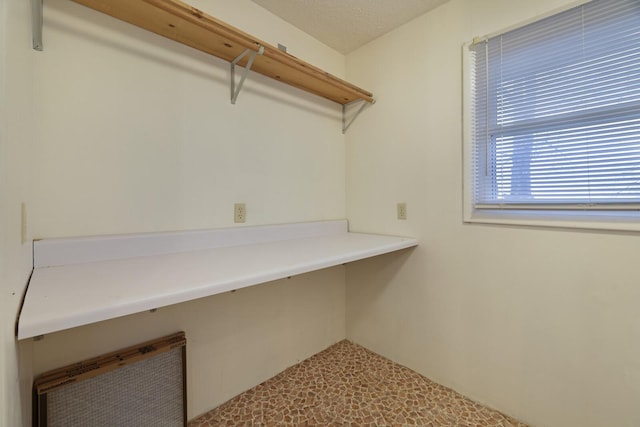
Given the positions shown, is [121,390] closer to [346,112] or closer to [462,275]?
[462,275]

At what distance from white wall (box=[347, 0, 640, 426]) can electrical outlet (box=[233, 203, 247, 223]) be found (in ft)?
2.89

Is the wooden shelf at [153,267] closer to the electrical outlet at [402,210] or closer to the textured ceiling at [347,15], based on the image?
the electrical outlet at [402,210]

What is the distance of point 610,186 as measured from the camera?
1119mm

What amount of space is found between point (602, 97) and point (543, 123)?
20 cm

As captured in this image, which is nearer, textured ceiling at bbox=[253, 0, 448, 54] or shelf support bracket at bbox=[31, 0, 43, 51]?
shelf support bracket at bbox=[31, 0, 43, 51]

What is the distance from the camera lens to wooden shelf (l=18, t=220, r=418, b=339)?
65cm

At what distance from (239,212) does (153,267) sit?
1.89ft

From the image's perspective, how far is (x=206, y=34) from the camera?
3.92 ft

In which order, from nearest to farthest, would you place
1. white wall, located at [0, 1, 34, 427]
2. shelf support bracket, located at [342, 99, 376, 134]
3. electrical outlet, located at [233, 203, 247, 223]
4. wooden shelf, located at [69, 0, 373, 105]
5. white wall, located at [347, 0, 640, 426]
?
white wall, located at [0, 1, 34, 427]
wooden shelf, located at [69, 0, 373, 105]
white wall, located at [347, 0, 640, 426]
electrical outlet, located at [233, 203, 247, 223]
shelf support bracket, located at [342, 99, 376, 134]

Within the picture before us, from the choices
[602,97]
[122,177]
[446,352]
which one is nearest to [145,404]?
[122,177]

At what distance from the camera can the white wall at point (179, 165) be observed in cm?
99

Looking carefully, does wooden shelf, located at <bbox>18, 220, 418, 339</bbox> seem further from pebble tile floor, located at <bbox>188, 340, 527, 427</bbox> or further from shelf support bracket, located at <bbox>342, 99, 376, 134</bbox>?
shelf support bracket, located at <bbox>342, 99, 376, 134</bbox>

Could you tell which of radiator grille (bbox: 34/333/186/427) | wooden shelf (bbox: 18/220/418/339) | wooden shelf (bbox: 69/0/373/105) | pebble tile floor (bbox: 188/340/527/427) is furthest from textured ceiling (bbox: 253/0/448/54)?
pebble tile floor (bbox: 188/340/527/427)

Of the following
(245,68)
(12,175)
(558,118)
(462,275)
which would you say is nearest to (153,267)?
(12,175)
